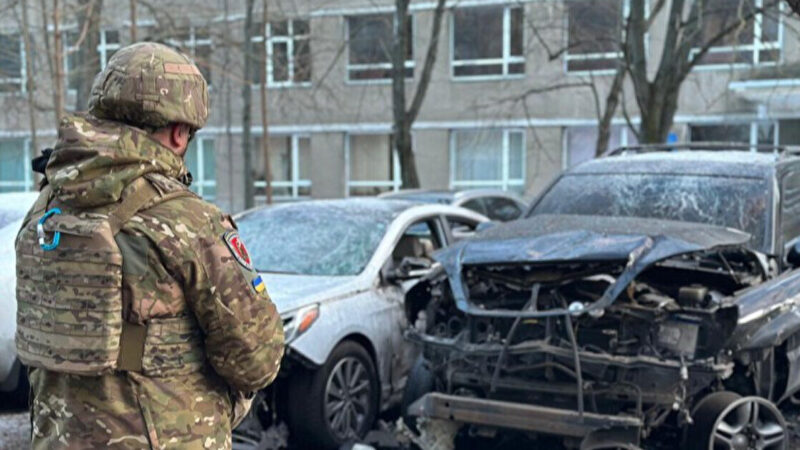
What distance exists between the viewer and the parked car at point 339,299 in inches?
209

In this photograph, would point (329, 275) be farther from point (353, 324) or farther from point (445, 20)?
point (445, 20)

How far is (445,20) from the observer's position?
Answer: 79.0ft

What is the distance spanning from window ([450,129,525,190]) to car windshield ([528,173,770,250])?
17.2 meters

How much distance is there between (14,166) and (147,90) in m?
29.4

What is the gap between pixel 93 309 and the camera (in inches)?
92.9

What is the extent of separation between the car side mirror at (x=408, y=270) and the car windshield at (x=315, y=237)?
18 centimetres

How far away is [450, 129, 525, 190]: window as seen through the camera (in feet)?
77.7

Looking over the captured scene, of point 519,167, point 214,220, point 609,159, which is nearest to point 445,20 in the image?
point 519,167

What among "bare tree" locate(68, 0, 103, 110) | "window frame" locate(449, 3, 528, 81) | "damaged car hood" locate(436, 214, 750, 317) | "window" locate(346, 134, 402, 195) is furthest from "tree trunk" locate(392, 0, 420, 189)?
"damaged car hood" locate(436, 214, 750, 317)

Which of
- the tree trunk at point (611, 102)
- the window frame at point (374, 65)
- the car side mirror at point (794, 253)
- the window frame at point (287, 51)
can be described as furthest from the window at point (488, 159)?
the car side mirror at point (794, 253)

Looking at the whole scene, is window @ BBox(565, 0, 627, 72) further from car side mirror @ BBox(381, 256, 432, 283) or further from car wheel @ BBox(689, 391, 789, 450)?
car wheel @ BBox(689, 391, 789, 450)

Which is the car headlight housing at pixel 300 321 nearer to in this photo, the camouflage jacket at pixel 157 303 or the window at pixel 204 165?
the camouflage jacket at pixel 157 303

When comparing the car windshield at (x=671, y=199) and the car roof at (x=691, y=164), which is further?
the car roof at (x=691, y=164)

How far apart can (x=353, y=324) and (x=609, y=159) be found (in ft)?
7.92
